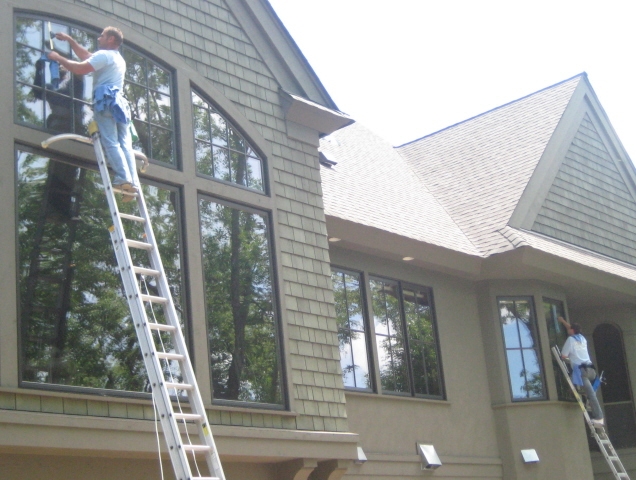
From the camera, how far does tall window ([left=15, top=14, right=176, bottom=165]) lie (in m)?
7.77

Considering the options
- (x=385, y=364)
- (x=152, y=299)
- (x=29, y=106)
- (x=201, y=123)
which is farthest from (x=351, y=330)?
(x=29, y=106)

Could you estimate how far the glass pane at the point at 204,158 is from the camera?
915cm

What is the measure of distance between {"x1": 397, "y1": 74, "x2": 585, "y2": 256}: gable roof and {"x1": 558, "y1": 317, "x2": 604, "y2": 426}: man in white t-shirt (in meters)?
2.01

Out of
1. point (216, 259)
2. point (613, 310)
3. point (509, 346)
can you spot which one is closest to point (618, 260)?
point (613, 310)

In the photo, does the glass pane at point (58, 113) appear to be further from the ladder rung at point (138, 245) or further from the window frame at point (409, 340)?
the window frame at point (409, 340)

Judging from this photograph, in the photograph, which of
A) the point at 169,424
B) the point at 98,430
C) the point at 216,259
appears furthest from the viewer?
the point at 216,259

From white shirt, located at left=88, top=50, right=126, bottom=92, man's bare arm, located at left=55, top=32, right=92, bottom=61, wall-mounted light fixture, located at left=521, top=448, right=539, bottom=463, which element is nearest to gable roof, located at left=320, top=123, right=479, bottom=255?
wall-mounted light fixture, located at left=521, top=448, right=539, bottom=463

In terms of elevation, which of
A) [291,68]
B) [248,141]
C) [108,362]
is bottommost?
[108,362]

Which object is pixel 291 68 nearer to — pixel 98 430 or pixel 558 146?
pixel 98 430

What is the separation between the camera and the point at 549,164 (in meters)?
16.0

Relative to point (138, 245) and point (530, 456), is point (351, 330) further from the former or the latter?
point (138, 245)

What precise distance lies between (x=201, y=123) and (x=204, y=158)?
15.6 inches

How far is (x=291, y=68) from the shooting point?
418 inches

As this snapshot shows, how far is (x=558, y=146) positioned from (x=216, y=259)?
9.24 meters
